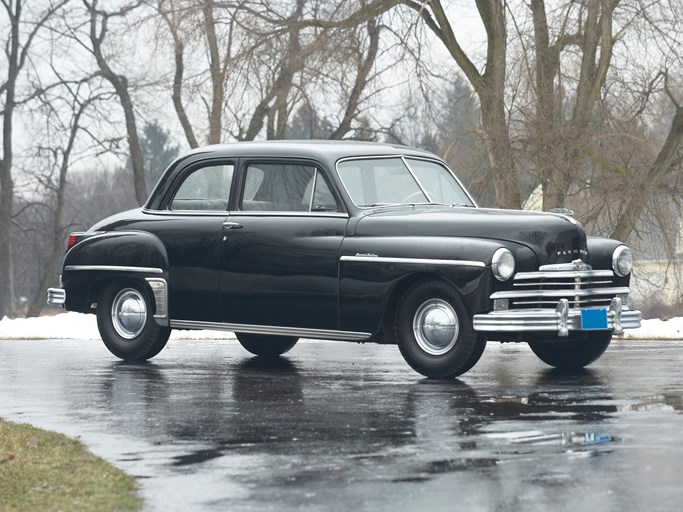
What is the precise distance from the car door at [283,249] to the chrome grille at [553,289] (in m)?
1.60

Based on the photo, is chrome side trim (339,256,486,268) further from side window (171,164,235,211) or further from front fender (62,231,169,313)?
front fender (62,231,169,313)

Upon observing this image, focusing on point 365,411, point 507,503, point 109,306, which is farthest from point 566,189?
point 507,503

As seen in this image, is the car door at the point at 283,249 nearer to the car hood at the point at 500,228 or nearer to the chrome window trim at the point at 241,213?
the chrome window trim at the point at 241,213

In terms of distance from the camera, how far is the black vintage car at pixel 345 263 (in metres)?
12.0

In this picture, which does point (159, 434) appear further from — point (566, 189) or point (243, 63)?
point (243, 63)

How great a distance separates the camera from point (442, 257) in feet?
39.2

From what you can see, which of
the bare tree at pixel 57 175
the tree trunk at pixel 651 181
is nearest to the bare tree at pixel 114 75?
the bare tree at pixel 57 175

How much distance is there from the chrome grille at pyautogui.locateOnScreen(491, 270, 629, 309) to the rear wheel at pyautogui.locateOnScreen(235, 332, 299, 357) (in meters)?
3.83

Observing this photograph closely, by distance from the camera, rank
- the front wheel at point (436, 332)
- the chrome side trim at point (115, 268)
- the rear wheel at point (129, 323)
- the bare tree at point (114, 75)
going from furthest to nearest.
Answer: the bare tree at point (114, 75) → the rear wheel at point (129, 323) → the chrome side trim at point (115, 268) → the front wheel at point (436, 332)

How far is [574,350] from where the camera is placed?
13.4 meters

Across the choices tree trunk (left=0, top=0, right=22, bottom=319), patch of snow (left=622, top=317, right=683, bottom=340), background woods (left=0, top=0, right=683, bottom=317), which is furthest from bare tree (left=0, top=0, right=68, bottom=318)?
patch of snow (left=622, top=317, right=683, bottom=340)

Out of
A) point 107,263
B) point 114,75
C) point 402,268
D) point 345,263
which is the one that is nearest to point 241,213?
point 345,263

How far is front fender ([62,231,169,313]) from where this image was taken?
45.7ft

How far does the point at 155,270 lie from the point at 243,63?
14022 mm
